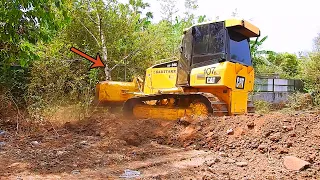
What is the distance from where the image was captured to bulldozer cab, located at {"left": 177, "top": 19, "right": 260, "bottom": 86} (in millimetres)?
6785

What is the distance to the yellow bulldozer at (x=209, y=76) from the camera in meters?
6.70

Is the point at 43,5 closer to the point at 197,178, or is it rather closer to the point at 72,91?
the point at 197,178

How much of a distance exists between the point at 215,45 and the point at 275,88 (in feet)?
37.9

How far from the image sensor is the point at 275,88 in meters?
17.4

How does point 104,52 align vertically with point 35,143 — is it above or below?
above

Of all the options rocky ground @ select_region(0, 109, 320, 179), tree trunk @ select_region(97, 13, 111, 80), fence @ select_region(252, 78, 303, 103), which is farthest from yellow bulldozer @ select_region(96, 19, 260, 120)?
fence @ select_region(252, 78, 303, 103)

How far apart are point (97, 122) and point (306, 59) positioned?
12.8 meters

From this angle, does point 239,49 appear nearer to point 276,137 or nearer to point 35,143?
point 276,137

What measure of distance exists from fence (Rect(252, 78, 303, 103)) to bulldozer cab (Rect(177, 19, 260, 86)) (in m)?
8.88

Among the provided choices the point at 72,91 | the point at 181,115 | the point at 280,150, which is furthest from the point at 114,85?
the point at 280,150

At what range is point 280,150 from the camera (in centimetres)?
488

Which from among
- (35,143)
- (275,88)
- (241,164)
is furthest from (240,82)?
(275,88)

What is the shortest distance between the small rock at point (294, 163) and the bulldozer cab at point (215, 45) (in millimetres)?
2757

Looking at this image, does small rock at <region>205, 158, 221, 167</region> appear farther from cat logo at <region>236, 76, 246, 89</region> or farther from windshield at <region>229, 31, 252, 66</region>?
windshield at <region>229, 31, 252, 66</region>
